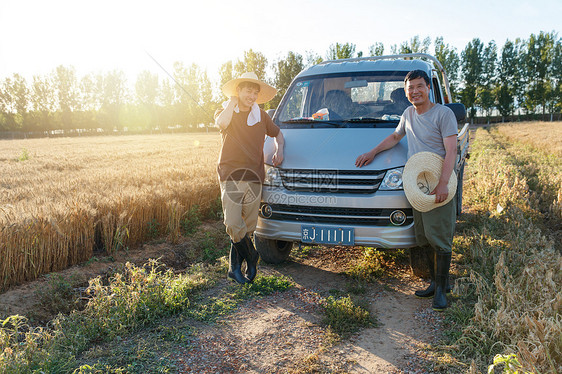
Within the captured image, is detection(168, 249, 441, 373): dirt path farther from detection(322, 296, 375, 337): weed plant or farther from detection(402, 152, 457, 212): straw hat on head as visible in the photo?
detection(402, 152, 457, 212): straw hat on head

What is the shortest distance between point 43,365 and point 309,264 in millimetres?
3218

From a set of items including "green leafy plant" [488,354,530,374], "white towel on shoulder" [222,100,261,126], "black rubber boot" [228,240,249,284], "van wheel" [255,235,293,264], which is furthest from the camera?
"van wheel" [255,235,293,264]

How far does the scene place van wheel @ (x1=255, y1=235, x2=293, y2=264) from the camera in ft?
16.2

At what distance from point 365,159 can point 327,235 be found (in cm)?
85

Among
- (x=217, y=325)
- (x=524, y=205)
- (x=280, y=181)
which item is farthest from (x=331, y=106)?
(x=524, y=205)

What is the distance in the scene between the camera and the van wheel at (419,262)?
4367mm

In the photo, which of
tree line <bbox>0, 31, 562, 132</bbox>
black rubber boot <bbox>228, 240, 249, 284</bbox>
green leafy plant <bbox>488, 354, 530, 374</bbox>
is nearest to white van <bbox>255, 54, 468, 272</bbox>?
black rubber boot <bbox>228, 240, 249, 284</bbox>

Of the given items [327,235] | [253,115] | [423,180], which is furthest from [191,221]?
[423,180]

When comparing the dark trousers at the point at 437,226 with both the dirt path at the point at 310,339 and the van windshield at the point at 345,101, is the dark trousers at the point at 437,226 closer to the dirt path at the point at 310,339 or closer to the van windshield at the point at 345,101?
the dirt path at the point at 310,339

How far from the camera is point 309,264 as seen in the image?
5.24m

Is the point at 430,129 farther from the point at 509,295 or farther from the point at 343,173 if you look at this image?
the point at 509,295

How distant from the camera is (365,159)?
154 inches

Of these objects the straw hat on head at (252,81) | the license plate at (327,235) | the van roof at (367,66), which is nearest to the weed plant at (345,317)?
the license plate at (327,235)

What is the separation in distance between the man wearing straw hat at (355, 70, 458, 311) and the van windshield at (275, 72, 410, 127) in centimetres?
66
